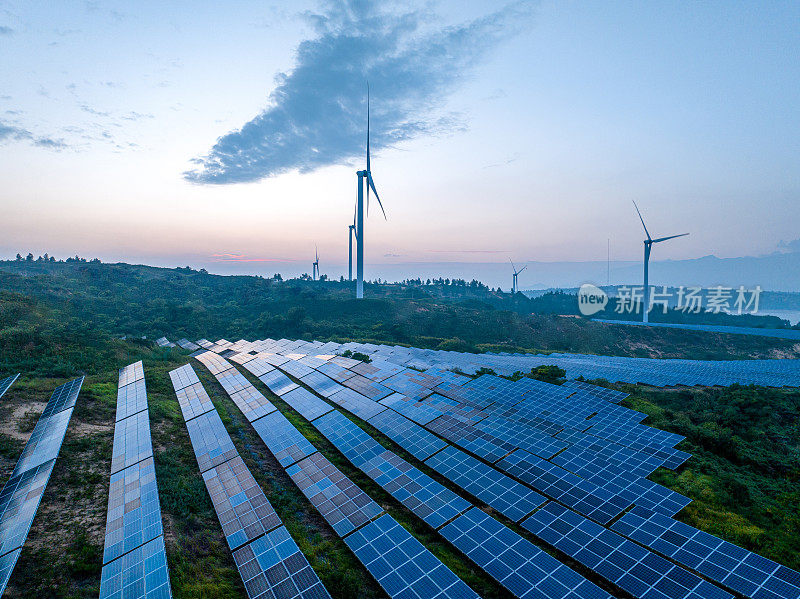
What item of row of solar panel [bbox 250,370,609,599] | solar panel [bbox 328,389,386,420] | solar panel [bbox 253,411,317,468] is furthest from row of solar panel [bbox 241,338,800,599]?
solar panel [bbox 328,389,386,420]

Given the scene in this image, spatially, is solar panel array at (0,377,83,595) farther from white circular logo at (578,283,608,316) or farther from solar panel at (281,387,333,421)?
white circular logo at (578,283,608,316)

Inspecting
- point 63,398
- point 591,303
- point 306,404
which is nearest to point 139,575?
point 306,404

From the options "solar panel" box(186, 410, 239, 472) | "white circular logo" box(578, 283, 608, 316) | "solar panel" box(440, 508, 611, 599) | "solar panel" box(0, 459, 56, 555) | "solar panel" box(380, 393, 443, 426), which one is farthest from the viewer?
"white circular logo" box(578, 283, 608, 316)

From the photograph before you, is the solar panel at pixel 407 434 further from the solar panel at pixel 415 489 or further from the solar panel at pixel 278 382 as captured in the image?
the solar panel at pixel 278 382

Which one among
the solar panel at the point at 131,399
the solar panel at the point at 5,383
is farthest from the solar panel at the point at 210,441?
the solar panel at the point at 5,383

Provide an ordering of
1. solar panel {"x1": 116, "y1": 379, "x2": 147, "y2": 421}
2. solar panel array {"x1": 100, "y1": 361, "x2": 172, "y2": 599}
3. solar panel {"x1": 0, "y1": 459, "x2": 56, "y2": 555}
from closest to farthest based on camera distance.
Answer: solar panel array {"x1": 100, "y1": 361, "x2": 172, "y2": 599}, solar panel {"x1": 0, "y1": 459, "x2": 56, "y2": 555}, solar panel {"x1": 116, "y1": 379, "x2": 147, "y2": 421}
